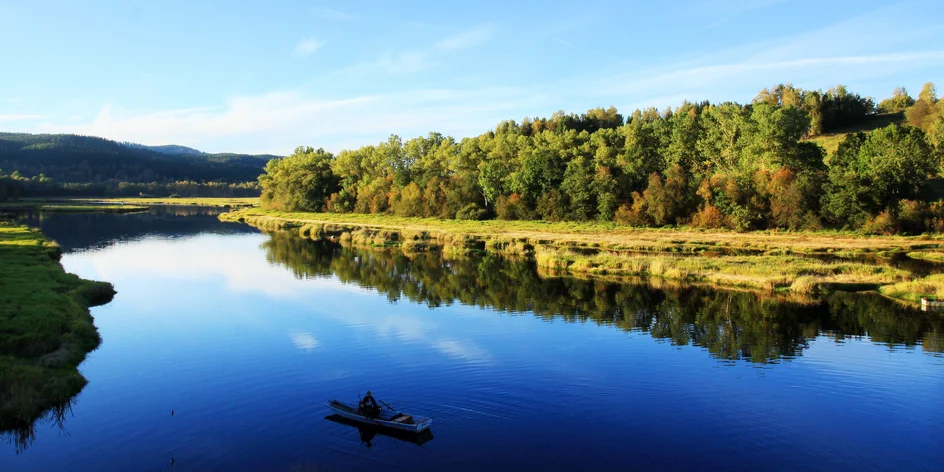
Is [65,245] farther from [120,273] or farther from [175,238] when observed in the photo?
[120,273]

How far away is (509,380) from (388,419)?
665 centimetres

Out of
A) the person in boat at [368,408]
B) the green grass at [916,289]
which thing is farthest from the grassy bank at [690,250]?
the person in boat at [368,408]

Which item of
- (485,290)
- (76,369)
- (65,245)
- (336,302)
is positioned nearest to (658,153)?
(485,290)

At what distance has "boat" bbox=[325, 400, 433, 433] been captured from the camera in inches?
725

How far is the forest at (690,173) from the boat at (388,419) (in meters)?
68.9

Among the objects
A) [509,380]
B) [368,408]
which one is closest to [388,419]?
[368,408]

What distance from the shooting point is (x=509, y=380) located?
954 inches

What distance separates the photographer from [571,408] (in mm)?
21375

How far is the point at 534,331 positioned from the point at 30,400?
2140 cm

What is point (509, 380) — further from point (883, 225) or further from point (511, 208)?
point (511, 208)

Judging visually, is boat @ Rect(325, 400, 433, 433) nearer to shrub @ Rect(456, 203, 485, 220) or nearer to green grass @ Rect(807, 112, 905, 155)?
shrub @ Rect(456, 203, 485, 220)

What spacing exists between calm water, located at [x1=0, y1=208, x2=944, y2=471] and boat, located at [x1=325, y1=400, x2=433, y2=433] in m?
0.44

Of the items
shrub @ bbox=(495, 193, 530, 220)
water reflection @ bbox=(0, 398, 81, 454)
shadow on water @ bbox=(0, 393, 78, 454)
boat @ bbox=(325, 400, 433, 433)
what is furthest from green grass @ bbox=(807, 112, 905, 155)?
water reflection @ bbox=(0, 398, 81, 454)

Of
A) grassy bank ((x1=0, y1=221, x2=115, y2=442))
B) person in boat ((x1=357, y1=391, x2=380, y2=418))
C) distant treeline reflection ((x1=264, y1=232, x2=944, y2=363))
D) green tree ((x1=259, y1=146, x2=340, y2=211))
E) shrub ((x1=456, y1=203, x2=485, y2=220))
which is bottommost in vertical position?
distant treeline reflection ((x1=264, y1=232, x2=944, y2=363))
